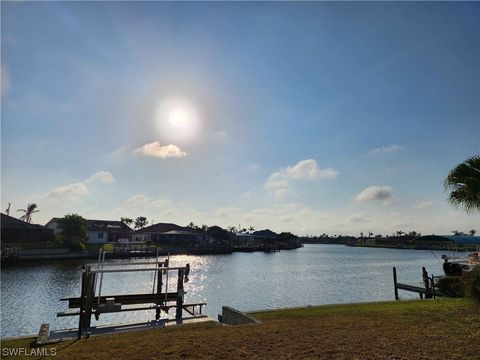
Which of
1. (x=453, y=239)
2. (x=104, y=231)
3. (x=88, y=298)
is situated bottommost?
(x=88, y=298)

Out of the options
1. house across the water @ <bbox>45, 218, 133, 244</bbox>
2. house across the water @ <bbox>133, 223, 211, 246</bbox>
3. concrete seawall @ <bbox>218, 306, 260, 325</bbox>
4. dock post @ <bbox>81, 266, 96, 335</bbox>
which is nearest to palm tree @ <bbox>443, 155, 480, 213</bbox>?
concrete seawall @ <bbox>218, 306, 260, 325</bbox>

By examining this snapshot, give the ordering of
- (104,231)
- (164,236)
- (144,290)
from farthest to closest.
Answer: (164,236), (104,231), (144,290)

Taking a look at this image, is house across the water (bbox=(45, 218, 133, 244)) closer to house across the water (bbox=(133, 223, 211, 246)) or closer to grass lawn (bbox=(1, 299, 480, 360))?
house across the water (bbox=(133, 223, 211, 246))

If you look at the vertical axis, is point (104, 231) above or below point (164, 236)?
above

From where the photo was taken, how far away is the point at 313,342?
8.27 meters

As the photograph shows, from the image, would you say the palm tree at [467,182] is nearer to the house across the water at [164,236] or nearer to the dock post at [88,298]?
the dock post at [88,298]

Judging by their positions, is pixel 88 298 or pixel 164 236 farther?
pixel 164 236

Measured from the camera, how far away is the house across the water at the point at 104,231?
8848 cm

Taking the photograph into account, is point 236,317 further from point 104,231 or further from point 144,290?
point 104,231

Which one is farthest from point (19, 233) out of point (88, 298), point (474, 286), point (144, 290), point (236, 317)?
point (474, 286)

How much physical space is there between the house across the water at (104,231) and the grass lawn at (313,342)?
8231 centimetres

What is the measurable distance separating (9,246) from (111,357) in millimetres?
66925

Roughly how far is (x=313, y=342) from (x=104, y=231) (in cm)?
9219

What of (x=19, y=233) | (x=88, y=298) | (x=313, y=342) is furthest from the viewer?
(x=19, y=233)
